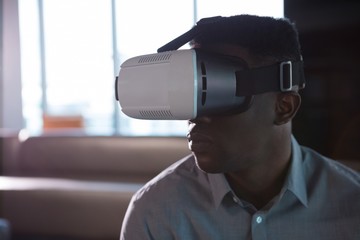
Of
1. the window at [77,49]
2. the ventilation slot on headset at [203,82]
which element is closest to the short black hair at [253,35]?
the ventilation slot on headset at [203,82]

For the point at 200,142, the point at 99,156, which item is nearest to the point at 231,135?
the point at 200,142

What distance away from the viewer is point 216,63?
800mm

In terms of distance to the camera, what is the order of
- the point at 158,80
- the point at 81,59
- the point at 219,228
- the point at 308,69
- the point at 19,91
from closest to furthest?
1. the point at 158,80
2. the point at 219,228
3. the point at 308,69
4. the point at 19,91
5. the point at 81,59

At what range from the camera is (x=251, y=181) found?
1052 millimetres

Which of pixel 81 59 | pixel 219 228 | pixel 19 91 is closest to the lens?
pixel 219 228

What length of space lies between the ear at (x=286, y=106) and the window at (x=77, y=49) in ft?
16.7

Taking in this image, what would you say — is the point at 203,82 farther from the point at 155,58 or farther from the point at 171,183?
the point at 171,183

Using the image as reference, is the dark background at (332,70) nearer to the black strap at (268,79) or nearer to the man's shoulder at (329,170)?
the man's shoulder at (329,170)

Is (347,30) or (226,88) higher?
(347,30)

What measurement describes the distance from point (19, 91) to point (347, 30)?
5268 mm

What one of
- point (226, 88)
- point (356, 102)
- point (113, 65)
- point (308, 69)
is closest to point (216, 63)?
point (226, 88)

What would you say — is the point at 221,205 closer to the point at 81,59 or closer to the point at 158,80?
the point at 158,80

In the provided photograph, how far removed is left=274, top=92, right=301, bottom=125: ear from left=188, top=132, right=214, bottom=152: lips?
0.18 meters

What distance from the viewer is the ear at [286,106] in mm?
972
